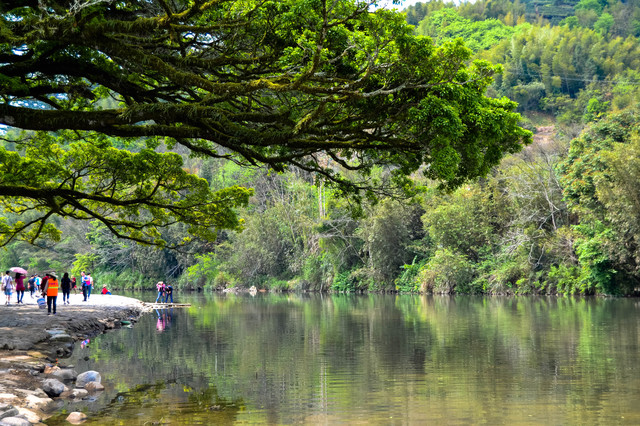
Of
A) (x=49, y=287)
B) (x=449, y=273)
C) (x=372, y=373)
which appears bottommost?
(x=372, y=373)

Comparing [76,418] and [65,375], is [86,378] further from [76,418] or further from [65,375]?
[76,418]

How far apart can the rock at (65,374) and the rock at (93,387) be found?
0.92 metres

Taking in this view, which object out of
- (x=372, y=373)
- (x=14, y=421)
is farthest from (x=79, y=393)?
(x=372, y=373)

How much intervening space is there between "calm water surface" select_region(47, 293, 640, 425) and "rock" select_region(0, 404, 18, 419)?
63 cm

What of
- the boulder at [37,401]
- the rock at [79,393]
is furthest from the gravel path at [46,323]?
the boulder at [37,401]

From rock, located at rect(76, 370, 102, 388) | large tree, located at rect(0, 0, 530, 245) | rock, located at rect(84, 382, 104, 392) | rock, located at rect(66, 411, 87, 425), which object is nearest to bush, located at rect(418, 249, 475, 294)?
large tree, located at rect(0, 0, 530, 245)

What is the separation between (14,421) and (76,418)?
46.2 inches

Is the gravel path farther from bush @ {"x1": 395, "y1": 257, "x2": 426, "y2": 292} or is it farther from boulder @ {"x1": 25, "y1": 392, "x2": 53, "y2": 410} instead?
bush @ {"x1": 395, "y1": 257, "x2": 426, "y2": 292}

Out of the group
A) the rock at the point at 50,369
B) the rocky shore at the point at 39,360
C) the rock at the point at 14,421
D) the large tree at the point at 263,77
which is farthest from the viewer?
the rock at the point at 50,369

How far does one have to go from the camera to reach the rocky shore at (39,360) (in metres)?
11.3

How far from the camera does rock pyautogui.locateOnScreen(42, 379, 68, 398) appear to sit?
12680 mm

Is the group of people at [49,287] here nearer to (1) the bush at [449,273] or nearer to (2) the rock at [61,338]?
(2) the rock at [61,338]

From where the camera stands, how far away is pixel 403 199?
114ft

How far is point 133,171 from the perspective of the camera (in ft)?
70.2
